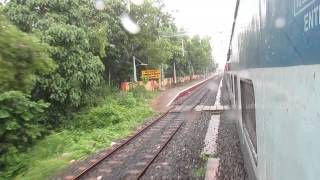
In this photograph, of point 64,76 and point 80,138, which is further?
point 64,76

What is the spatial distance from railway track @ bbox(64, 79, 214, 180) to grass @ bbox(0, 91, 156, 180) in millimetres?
652

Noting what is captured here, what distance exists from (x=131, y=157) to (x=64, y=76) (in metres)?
9.40

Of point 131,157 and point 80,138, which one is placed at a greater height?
point 131,157

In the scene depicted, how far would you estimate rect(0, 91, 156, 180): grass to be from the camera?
7117 mm

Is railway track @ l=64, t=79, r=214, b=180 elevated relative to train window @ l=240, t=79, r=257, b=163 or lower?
lower

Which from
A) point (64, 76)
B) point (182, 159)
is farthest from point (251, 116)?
point (64, 76)

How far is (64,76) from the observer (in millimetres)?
19297

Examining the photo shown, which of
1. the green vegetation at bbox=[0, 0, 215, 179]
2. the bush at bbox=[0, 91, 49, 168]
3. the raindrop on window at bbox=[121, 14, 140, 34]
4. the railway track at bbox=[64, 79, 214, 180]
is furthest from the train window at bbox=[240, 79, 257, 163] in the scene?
the raindrop on window at bbox=[121, 14, 140, 34]

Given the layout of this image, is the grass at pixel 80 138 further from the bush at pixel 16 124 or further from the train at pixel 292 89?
the train at pixel 292 89

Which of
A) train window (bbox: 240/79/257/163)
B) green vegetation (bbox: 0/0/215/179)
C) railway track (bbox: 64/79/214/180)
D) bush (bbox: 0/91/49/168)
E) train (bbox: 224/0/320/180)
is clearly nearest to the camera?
train (bbox: 224/0/320/180)

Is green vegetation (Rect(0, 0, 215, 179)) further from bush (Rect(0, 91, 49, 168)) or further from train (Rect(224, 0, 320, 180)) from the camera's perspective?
train (Rect(224, 0, 320, 180))

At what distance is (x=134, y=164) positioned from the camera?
10.1m

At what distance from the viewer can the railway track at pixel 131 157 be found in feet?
30.2

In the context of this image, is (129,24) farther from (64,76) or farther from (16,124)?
(16,124)
